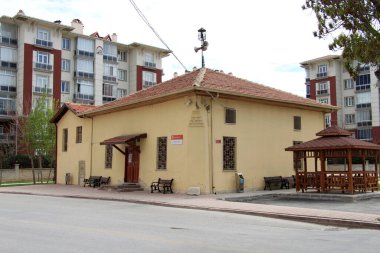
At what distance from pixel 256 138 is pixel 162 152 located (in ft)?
16.3

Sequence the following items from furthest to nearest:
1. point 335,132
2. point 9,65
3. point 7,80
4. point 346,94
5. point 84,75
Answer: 1. point 346,94
2. point 84,75
3. point 9,65
4. point 7,80
5. point 335,132

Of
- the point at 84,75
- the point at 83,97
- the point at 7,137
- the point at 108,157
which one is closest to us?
the point at 108,157

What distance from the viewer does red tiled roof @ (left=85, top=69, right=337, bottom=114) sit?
22.3m

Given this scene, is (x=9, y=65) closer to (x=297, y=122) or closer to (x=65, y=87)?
(x=65, y=87)

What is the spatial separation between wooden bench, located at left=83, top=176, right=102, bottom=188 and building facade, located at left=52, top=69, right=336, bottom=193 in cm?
54

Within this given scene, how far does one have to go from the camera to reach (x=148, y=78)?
69938 mm

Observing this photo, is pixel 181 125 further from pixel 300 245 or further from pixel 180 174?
pixel 300 245

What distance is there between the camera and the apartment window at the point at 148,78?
6936 centimetres

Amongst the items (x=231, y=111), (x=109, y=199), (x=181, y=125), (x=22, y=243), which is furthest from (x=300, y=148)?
(x=22, y=243)

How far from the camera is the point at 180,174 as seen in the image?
22531mm

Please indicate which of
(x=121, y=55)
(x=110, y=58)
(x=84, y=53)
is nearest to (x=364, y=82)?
(x=121, y=55)

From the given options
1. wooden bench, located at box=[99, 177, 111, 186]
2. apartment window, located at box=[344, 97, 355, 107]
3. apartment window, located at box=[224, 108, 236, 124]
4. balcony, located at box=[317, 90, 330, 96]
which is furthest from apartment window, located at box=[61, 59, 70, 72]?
apartment window, located at box=[344, 97, 355, 107]

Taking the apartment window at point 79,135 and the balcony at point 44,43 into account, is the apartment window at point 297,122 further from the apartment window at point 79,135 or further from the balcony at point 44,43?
the balcony at point 44,43

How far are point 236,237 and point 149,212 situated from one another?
6.19 meters
